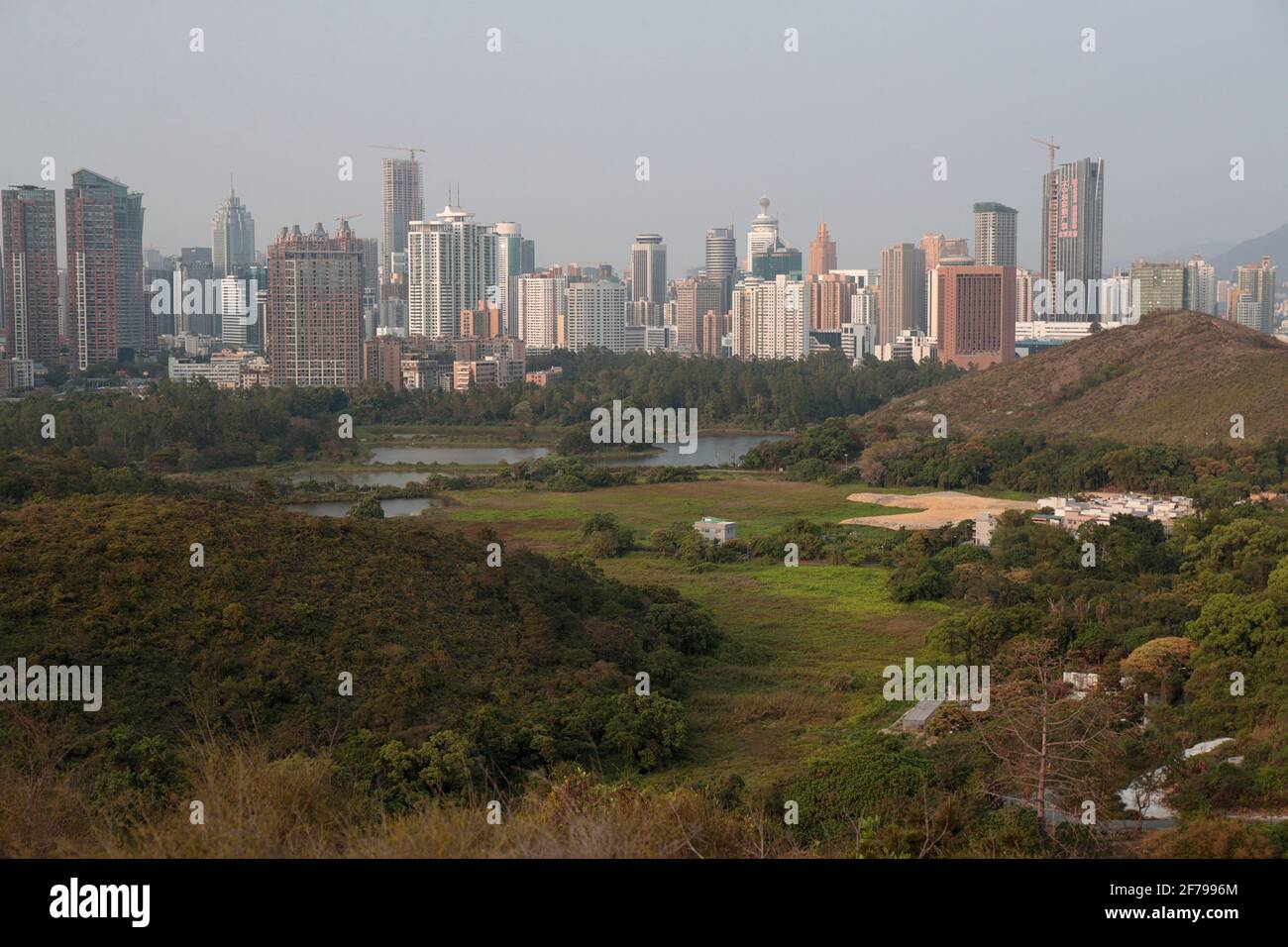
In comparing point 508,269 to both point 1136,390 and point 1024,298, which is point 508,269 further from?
point 1136,390

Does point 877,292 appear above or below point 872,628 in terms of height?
above

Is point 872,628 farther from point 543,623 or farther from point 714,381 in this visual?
point 714,381

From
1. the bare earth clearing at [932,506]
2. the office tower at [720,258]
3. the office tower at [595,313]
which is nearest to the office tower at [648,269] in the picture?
the office tower at [720,258]

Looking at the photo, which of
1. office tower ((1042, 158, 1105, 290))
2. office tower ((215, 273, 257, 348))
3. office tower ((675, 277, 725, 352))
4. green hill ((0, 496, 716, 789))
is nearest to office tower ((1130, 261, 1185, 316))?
office tower ((1042, 158, 1105, 290))

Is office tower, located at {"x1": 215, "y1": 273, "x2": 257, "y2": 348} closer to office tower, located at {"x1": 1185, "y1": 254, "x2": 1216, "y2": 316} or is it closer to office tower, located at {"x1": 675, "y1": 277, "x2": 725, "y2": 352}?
office tower, located at {"x1": 675, "y1": 277, "x2": 725, "y2": 352}
